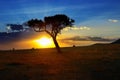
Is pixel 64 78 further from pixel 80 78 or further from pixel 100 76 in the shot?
pixel 100 76

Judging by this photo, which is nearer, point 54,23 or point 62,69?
point 62,69

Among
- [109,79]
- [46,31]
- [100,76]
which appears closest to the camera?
[109,79]

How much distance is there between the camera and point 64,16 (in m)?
71.9

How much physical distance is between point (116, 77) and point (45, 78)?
18.0 ft

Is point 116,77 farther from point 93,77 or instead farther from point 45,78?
point 45,78

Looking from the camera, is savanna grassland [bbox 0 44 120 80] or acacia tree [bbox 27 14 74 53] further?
acacia tree [bbox 27 14 74 53]

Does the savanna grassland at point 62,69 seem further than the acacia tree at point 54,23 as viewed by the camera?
No

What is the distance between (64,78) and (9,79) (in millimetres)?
4339

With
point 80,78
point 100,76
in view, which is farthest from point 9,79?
point 100,76

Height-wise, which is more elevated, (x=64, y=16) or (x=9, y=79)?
(x=64, y=16)

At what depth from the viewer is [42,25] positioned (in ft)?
235

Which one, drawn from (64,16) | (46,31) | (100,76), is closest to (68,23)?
(64,16)

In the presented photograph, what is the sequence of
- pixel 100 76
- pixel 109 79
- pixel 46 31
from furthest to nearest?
pixel 46 31 → pixel 100 76 → pixel 109 79

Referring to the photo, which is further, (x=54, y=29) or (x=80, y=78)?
(x=54, y=29)
